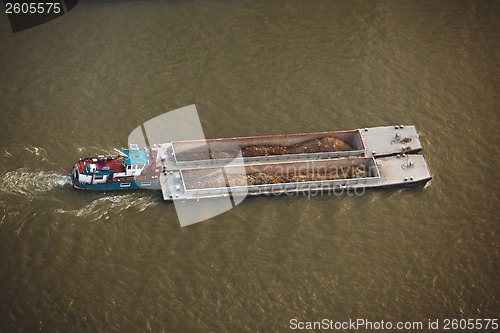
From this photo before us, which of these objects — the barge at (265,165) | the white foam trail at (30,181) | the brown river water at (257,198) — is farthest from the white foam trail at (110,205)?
the white foam trail at (30,181)

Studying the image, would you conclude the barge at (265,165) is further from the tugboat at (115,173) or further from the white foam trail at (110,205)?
the white foam trail at (110,205)

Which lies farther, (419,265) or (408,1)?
(408,1)

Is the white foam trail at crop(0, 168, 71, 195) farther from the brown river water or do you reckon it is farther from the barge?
the barge

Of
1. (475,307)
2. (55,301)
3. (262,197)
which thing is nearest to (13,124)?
(55,301)

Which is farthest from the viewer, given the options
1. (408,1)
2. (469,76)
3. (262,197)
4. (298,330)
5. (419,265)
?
(408,1)

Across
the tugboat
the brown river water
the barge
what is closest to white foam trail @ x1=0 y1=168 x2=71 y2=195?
the brown river water

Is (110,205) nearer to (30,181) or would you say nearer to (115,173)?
(115,173)

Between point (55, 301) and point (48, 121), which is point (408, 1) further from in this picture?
point (55, 301)
